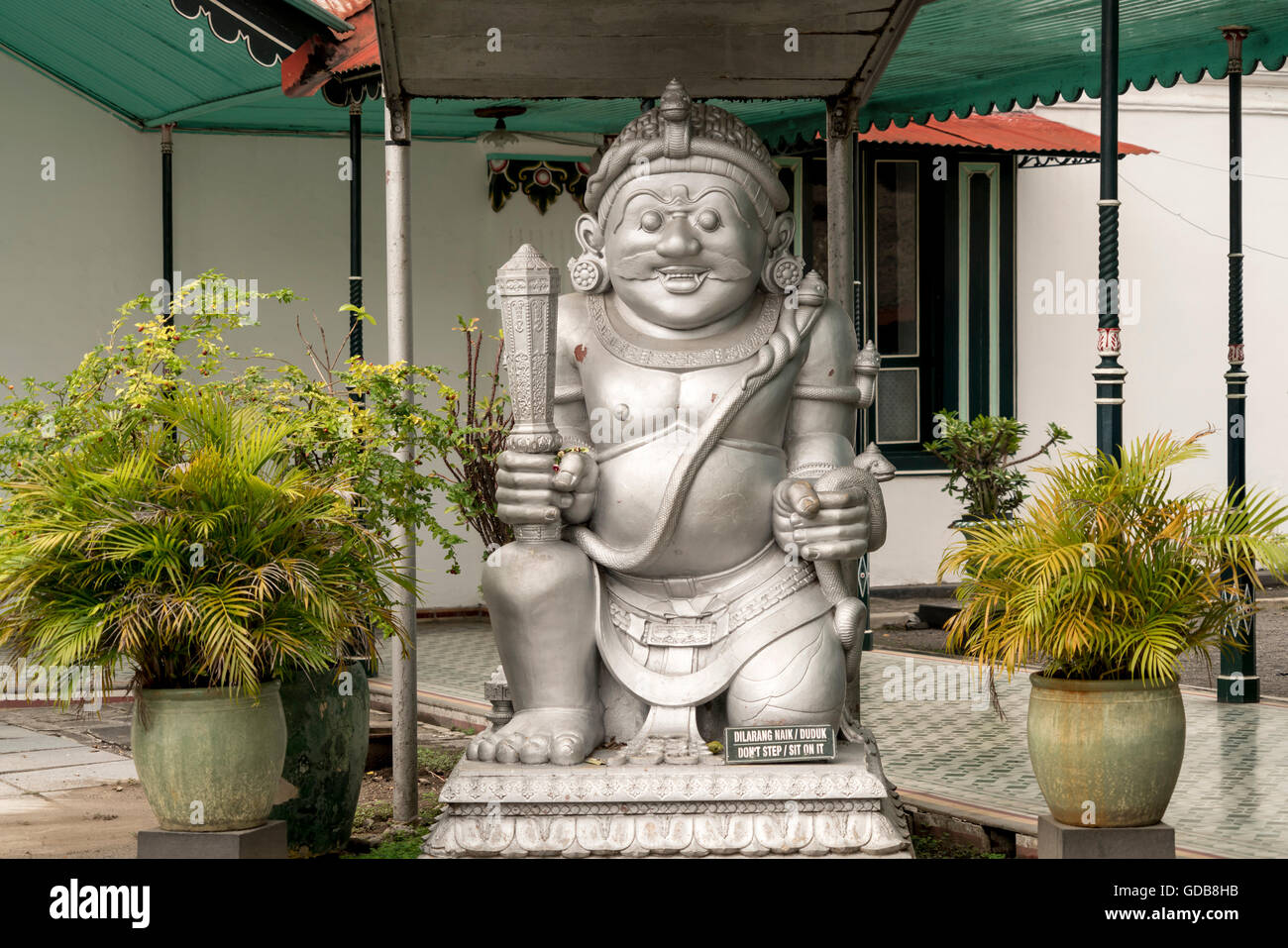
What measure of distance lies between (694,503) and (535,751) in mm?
772

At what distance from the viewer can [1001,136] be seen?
410 inches

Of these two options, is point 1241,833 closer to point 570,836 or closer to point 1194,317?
point 570,836

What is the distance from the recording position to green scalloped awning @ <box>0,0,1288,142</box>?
234 inches

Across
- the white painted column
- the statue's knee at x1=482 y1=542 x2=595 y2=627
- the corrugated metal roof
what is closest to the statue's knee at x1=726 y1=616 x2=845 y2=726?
the statue's knee at x1=482 y1=542 x2=595 y2=627

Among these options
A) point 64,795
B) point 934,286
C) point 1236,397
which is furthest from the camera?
point 934,286

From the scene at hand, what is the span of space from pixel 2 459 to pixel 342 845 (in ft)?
5.02

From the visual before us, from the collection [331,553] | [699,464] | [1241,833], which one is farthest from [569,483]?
[1241,833]

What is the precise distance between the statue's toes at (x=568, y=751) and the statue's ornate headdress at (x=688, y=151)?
4.82 feet

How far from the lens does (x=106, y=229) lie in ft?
29.9

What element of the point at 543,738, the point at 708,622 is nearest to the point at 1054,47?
the point at 708,622

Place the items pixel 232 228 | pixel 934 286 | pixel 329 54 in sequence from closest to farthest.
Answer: pixel 329 54 < pixel 232 228 < pixel 934 286

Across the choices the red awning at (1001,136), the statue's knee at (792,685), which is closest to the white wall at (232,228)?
the red awning at (1001,136)

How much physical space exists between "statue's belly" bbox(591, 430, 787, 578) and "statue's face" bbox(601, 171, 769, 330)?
369mm

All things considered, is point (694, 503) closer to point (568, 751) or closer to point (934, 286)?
point (568, 751)
